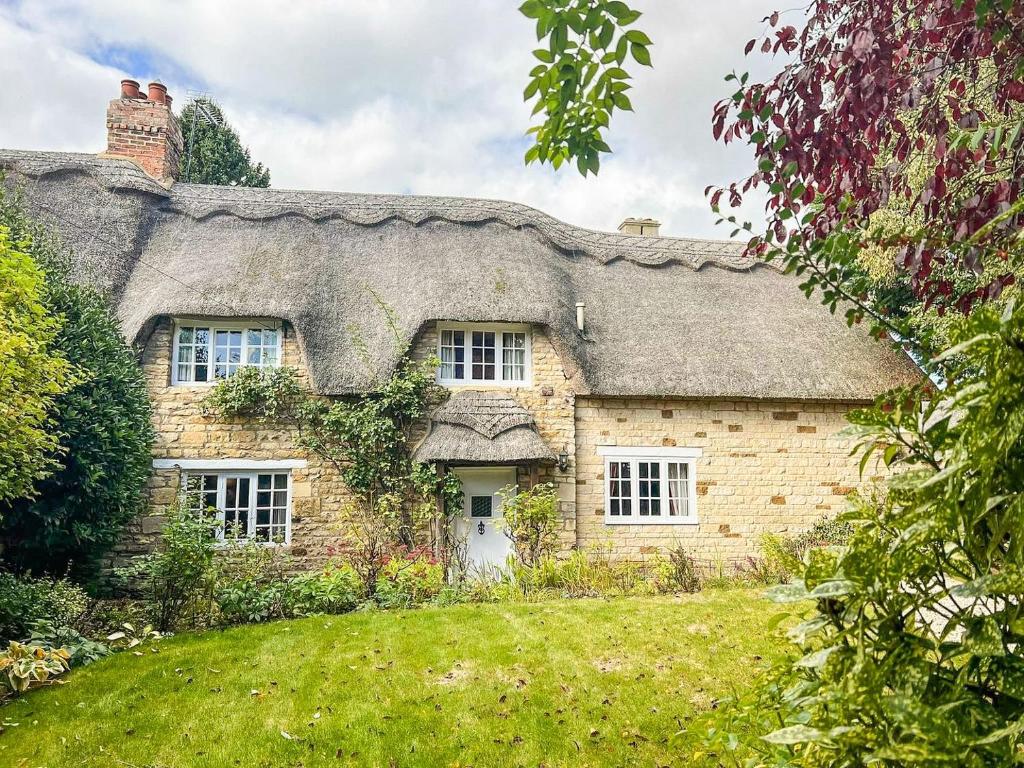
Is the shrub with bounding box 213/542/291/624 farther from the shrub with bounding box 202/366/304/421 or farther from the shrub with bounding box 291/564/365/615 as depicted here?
the shrub with bounding box 202/366/304/421

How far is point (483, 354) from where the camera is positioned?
40.1ft

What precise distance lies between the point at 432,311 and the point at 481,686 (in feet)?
23.5

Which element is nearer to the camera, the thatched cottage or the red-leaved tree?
the red-leaved tree

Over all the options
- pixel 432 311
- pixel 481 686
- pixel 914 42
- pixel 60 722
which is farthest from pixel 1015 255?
pixel 432 311

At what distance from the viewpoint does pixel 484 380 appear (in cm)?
1205

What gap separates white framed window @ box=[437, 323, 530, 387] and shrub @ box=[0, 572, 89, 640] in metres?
6.25

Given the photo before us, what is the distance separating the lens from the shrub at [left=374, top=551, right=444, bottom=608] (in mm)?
8797

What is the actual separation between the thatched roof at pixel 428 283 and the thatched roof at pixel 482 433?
48.7 inches

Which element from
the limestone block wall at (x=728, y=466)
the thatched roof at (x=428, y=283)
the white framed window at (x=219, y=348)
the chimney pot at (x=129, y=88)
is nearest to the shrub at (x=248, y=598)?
the white framed window at (x=219, y=348)

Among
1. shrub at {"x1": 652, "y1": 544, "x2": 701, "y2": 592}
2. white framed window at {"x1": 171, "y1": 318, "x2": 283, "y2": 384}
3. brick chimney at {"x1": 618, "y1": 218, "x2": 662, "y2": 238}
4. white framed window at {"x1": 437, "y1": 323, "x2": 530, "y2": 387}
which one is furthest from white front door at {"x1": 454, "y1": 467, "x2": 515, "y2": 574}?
brick chimney at {"x1": 618, "y1": 218, "x2": 662, "y2": 238}

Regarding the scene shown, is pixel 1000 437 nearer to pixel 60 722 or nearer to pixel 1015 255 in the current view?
pixel 1015 255

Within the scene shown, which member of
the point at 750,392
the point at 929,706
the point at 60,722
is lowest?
Result: the point at 60,722

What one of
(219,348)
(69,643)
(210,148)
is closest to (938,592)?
(69,643)

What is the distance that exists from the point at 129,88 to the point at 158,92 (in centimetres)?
54
